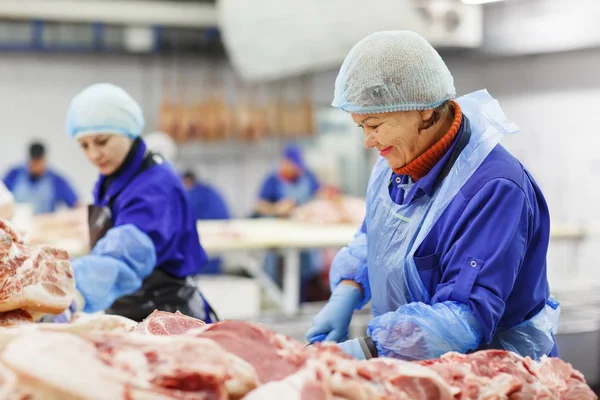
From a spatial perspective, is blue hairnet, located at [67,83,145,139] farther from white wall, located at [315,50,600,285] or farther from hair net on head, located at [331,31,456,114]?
white wall, located at [315,50,600,285]

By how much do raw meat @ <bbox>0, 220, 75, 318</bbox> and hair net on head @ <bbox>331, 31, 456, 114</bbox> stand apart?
3.14 ft

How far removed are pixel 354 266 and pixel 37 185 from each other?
22.6ft

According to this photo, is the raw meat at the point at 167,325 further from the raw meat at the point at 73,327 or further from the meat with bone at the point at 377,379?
the meat with bone at the point at 377,379

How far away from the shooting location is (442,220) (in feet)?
6.77

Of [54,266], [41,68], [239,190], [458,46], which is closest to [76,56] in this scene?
[41,68]

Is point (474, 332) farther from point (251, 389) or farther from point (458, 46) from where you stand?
point (458, 46)

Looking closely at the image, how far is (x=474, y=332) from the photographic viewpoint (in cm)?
191

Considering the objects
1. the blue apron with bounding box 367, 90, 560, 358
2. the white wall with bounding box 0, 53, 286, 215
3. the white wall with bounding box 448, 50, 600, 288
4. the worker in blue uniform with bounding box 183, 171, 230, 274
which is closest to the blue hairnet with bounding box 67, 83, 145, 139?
the blue apron with bounding box 367, 90, 560, 358

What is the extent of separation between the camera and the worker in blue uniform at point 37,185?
8516mm

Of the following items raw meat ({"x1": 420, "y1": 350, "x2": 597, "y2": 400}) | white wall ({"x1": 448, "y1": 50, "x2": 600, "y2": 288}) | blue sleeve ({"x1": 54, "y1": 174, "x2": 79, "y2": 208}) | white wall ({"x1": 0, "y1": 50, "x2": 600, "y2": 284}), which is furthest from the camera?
blue sleeve ({"x1": 54, "y1": 174, "x2": 79, "y2": 208})

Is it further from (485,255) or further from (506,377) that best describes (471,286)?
(506,377)

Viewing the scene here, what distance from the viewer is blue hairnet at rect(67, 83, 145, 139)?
3.15m

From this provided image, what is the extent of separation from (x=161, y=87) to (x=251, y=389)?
31.7ft

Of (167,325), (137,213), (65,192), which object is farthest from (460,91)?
(167,325)
